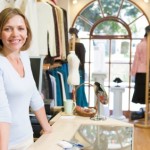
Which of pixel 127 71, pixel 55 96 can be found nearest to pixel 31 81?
pixel 55 96

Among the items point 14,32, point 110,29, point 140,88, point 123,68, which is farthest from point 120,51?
point 14,32

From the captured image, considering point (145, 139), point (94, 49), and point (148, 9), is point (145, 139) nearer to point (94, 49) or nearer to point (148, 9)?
point (94, 49)

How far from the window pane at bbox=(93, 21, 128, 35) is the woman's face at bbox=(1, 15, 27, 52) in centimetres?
452

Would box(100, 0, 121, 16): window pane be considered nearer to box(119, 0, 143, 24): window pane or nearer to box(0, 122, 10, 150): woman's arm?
box(119, 0, 143, 24): window pane

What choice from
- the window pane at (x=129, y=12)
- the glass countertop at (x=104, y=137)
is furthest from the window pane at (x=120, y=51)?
the glass countertop at (x=104, y=137)

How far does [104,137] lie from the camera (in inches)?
80.6

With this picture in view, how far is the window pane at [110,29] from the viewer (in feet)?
19.5

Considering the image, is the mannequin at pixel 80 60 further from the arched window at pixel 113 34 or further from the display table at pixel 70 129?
the display table at pixel 70 129

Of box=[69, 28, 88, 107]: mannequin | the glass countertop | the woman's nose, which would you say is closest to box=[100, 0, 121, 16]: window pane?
box=[69, 28, 88, 107]: mannequin

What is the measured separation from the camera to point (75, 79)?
2.63 meters

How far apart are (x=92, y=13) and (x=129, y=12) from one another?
73 centimetres

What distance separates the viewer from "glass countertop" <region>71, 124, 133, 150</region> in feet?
6.24

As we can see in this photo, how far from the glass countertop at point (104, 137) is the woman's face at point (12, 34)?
0.69 meters

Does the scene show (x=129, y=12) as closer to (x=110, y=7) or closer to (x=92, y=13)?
(x=110, y=7)
